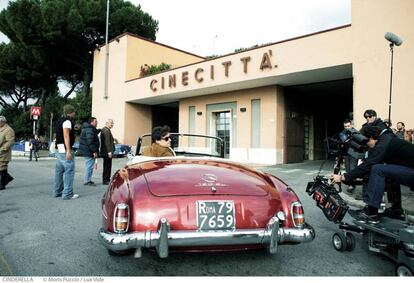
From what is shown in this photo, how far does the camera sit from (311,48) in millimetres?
12461

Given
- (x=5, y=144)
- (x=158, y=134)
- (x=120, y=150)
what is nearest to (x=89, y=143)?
(x=5, y=144)

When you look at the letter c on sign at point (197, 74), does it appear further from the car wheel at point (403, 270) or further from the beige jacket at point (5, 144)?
the car wheel at point (403, 270)

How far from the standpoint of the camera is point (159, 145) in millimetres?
4281

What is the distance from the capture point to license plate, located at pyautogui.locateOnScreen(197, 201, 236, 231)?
2.48 m

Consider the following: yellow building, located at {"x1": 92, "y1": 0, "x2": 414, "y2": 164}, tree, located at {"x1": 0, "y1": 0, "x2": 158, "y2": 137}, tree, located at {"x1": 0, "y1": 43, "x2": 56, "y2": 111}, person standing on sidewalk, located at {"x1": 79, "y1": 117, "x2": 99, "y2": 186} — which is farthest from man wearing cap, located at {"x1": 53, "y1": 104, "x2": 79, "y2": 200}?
tree, located at {"x1": 0, "y1": 43, "x2": 56, "y2": 111}

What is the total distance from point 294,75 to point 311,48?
1370 millimetres

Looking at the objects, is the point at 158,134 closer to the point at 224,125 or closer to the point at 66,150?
the point at 66,150

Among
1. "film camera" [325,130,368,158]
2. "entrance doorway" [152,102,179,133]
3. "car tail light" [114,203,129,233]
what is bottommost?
"car tail light" [114,203,129,233]

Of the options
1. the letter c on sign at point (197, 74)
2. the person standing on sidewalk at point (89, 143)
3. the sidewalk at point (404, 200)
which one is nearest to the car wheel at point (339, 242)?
the sidewalk at point (404, 200)

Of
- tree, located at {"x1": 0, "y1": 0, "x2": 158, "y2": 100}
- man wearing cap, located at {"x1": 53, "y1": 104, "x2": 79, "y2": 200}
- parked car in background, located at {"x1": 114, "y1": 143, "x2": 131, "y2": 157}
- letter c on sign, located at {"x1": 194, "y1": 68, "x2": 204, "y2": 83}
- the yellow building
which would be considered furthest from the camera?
tree, located at {"x1": 0, "y1": 0, "x2": 158, "y2": 100}

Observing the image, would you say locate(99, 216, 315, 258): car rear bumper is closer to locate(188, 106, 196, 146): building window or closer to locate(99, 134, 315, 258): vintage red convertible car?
locate(99, 134, 315, 258): vintage red convertible car

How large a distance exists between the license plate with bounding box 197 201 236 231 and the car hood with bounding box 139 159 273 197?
0.38 feet

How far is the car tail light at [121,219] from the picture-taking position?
247cm

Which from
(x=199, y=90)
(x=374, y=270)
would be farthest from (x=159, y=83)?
(x=374, y=270)
